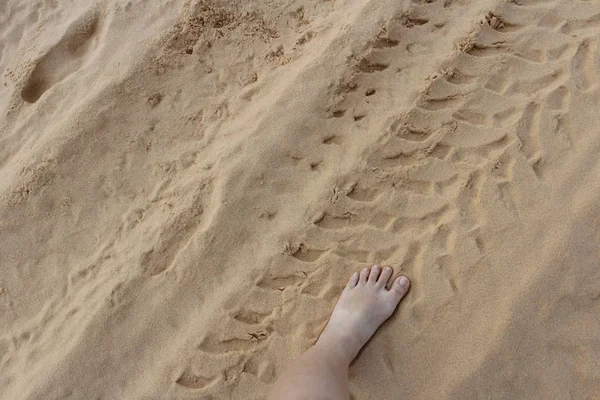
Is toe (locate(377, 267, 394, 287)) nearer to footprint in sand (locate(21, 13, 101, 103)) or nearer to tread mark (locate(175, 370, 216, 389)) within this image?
tread mark (locate(175, 370, 216, 389))

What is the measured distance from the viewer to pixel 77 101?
2.70 meters

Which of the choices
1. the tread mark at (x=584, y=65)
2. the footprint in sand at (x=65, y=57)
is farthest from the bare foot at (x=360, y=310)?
the footprint in sand at (x=65, y=57)

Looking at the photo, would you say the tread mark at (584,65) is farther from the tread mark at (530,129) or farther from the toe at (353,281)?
the toe at (353,281)

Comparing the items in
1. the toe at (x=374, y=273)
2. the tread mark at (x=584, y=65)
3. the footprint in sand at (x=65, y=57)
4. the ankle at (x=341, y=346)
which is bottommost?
the tread mark at (x=584, y=65)

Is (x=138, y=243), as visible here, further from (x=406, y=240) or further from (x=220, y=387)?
(x=406, y=240)

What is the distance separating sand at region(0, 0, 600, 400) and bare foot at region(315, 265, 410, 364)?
53 millimetres

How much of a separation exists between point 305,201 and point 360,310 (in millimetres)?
568

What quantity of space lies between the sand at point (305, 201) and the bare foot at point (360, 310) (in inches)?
2.1

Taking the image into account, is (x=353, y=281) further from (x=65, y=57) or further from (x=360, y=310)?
(x=65, y=57)

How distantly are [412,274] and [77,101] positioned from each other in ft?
6.92

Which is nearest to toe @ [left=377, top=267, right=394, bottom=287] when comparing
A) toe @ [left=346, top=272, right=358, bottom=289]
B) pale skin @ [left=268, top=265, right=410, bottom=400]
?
pale skin @ [left=268, top=265, right=410, bottom=400]

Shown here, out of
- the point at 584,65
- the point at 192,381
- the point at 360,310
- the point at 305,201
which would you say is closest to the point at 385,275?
the point at 360,310

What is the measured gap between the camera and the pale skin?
72.3 inches

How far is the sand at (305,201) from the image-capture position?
1960 mm
